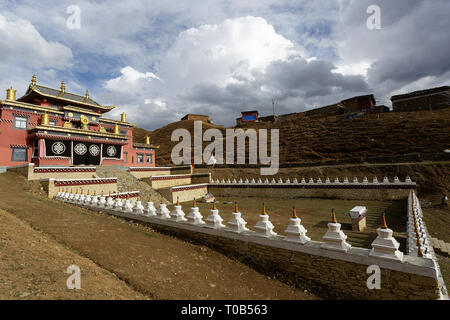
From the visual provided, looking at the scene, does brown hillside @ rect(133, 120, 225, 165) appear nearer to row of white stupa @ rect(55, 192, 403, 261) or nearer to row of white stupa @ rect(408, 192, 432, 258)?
row of white stupa @ rect(55, 192, 403, 261)

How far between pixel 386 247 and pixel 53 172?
20.7 m

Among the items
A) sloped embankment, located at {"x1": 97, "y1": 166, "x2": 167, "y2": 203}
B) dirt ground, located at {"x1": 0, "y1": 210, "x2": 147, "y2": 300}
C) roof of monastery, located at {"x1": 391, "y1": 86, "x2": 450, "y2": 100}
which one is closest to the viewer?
dirt ground, located at {"x1": 0, "y1": 210, "x2": 147, "y2": 300}

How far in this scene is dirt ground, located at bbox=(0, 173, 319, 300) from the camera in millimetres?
4426

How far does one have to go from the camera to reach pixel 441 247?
7.95 m

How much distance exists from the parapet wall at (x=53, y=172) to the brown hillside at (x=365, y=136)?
33.4 m

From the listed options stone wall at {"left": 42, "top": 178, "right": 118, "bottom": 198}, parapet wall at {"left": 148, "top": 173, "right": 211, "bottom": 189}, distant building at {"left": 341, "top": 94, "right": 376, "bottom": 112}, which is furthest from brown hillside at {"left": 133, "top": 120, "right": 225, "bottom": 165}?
stone wall at {"left": 42, "top": 178, "right": 118, "bottom": 198}

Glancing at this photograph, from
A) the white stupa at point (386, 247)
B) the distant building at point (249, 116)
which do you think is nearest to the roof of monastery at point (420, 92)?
the distant building at point (249, 116)

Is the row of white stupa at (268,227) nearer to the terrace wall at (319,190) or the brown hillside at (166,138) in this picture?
the terrace wall at (319,190)

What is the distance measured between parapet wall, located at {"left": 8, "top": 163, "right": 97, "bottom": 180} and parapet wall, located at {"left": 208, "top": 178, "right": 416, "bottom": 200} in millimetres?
12604

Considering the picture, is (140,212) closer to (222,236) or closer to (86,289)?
(222,236)

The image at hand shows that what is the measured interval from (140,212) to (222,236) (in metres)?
4.51

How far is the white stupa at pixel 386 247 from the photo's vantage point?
165 inches

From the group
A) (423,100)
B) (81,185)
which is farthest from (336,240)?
(423,100)

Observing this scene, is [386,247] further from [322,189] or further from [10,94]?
[10,94]
